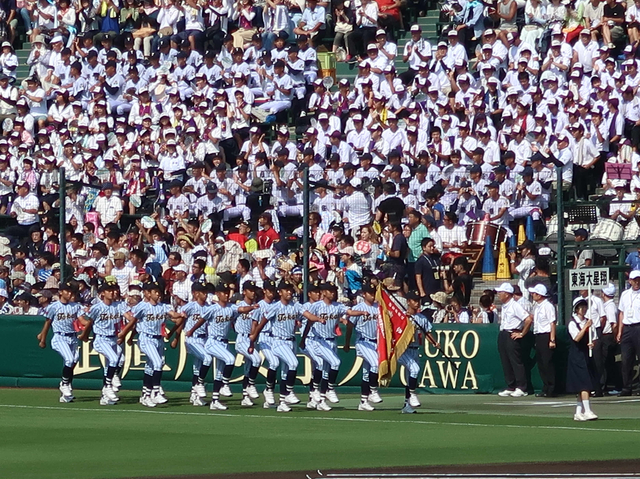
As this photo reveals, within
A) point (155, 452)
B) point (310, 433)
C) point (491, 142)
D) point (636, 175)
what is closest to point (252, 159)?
point (491, 142)

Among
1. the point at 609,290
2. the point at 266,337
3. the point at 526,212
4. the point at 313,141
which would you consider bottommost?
the point at 266,337

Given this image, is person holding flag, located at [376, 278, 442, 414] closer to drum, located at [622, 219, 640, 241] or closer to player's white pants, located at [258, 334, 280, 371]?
player's white pants, located at [258, 334, 280, 371]

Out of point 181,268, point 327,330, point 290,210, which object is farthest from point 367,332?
point 181,268

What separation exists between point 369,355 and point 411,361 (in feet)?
2.50

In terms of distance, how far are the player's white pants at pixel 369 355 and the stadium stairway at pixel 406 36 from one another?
10483 mm

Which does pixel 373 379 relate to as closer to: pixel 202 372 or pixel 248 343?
pixel 248 343

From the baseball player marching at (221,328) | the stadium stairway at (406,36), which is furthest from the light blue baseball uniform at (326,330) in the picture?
the stadium stairway at (406,36)

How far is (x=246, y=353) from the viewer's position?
20797mm

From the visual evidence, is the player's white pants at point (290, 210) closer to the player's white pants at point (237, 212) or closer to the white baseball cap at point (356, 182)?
the player's white pants at point (237, 212)

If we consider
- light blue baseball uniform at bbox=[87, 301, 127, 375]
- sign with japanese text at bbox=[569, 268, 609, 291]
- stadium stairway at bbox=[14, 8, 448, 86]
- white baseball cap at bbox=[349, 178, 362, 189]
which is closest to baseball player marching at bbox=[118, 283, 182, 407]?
light blue baseball uniform at bbox=[87, 301, 127, 375]

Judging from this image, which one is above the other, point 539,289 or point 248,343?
point 539,289

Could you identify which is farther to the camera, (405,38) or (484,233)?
(405,38)

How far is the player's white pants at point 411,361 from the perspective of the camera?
19359mm

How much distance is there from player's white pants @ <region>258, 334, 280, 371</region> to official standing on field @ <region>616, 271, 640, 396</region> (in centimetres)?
505
